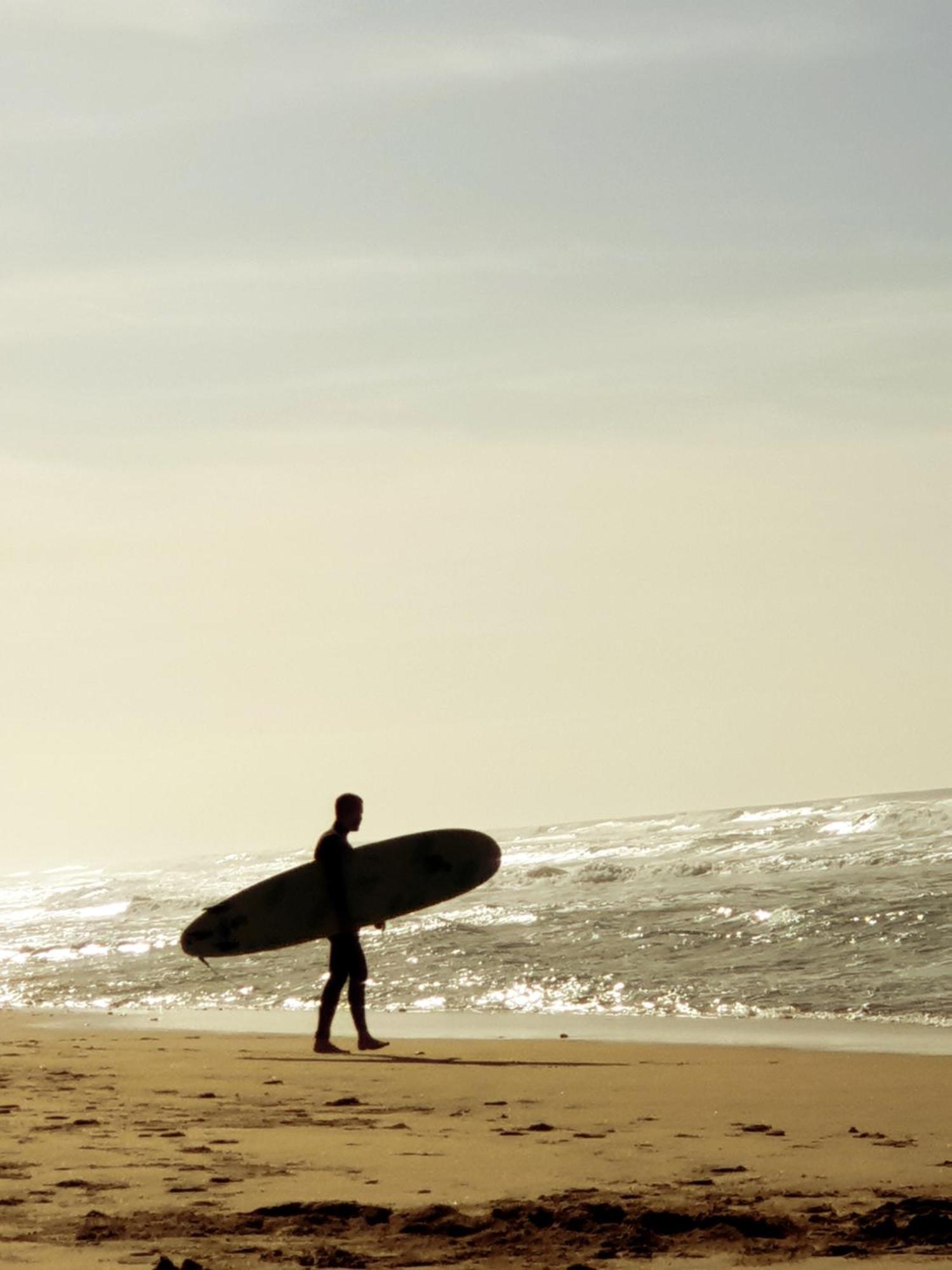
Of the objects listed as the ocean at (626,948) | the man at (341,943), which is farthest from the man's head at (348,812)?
the ocean at (626,948)

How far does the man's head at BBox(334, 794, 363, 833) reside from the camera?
10.4m

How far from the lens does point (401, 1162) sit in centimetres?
593

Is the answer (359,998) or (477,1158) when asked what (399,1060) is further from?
(477,1158)

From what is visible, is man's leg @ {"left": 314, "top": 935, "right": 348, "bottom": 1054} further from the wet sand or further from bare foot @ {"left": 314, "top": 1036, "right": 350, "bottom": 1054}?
the wet sand

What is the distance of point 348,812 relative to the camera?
10461mm

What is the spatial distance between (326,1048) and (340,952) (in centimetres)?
68

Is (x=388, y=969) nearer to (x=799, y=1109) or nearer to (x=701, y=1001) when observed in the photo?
(x=701, y=1001)

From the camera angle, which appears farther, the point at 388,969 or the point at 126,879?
the point at 126,879

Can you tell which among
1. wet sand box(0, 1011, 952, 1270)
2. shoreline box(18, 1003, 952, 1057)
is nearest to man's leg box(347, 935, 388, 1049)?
wet sand box(0, 1011, 952, 1270)

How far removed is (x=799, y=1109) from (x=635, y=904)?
11078mm

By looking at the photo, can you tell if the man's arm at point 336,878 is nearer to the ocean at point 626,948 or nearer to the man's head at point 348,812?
the man's head at point 348,812

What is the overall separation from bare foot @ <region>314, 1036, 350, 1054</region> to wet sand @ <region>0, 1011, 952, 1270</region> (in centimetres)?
26

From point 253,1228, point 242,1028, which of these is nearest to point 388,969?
point 242,1028

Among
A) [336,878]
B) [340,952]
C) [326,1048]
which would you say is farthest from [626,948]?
[326,1048]
